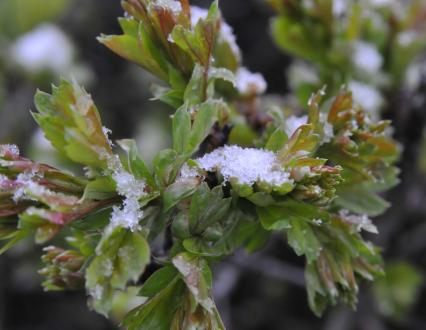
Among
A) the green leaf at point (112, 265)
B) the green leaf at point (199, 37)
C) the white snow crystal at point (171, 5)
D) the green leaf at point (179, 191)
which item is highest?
the white snow crystal at point (171, 5)

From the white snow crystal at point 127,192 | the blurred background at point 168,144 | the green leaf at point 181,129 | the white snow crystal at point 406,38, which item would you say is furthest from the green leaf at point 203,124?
the white snow crystal at point 406,38

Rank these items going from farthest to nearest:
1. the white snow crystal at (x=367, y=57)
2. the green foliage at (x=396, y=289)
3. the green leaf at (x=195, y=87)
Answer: the green foliage at (x=396, y=289) < the white snow crystal at (x=367, y=57) < the green leaf at (x=195, y=87)

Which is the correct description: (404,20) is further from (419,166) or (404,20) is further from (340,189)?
(340,189)

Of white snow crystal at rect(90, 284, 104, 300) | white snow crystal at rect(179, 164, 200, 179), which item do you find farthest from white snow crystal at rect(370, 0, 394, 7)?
white snow crystal at rect(90, 284, 104, 300)

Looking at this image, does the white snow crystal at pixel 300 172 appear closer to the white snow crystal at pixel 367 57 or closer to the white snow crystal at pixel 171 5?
the white snow crystal at pixel 171 5

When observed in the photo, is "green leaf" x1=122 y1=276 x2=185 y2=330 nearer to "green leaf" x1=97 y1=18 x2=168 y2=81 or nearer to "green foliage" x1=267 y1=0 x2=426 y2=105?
"green leaf" x1=97 y1=18 x2=168 y2=81

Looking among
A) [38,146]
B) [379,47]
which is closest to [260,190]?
[379,47]
